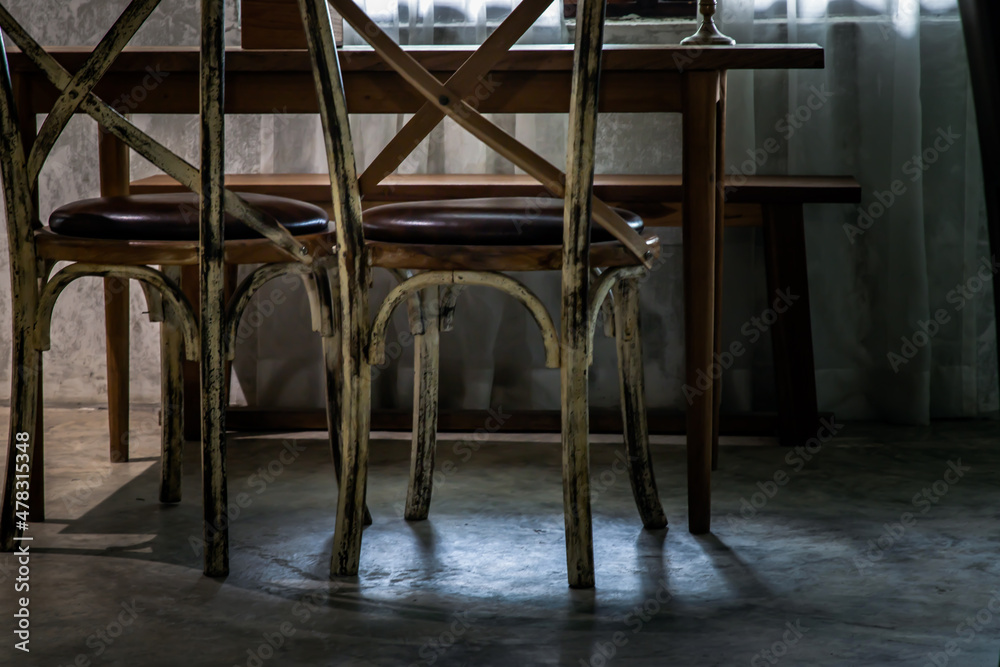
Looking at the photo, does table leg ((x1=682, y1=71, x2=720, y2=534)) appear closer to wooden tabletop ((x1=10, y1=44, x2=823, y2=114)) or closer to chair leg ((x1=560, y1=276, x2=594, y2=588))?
wooden tabletop ((x1=10, y1=44, x2=823, y2=114))

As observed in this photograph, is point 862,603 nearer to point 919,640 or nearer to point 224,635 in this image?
point 919,640

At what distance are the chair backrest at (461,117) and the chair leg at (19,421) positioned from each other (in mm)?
527

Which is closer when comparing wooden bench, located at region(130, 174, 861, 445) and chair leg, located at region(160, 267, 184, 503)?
chair leg, located at region(160, 267, 184, 503)

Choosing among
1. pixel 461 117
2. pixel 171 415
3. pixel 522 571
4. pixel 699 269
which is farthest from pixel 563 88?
pixel 171 415

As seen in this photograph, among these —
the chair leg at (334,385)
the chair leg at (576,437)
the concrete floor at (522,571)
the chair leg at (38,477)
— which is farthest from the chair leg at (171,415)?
the chair leg at (576,437)

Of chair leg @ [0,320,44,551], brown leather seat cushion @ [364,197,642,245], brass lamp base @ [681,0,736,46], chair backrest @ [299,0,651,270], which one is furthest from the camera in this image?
brass lamp base @ [681,0,736,46]

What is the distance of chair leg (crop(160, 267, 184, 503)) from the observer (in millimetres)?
1794

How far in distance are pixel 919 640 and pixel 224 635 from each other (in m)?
0.83

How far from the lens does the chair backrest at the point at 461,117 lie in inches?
50.8

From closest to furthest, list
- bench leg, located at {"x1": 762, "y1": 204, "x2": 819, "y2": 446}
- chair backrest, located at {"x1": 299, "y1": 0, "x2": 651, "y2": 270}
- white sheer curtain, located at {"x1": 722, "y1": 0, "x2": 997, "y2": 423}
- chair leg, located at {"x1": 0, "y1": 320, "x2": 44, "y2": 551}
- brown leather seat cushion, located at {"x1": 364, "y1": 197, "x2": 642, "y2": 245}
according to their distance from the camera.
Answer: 1. chair backrest, located at {"x1": 299, "y1": 0, "x2": 651, "y2": 270}
2. brown leather seat cushion, located at {"x1": 364, "y1": 197, "x2": 642, "y2": 245}
3. chair leg, located at {"x1": 0, "y1": 320, "x2": 44, "y2": 551}
4. bench leg, located at {"x1": 762, "y1": 204, "x2": 819, "y2": 446}
5. white sheer curtain, located at {"x1": 722, "y1": 0, "x2": 997, "y2": 423}

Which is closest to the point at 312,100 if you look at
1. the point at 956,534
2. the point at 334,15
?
the point at 334,15

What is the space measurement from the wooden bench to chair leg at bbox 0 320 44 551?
79 cm

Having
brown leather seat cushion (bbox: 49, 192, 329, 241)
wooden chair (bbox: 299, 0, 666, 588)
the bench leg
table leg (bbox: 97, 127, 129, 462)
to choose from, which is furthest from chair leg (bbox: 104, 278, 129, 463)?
the bench leg

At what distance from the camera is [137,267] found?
1505 millimetres
